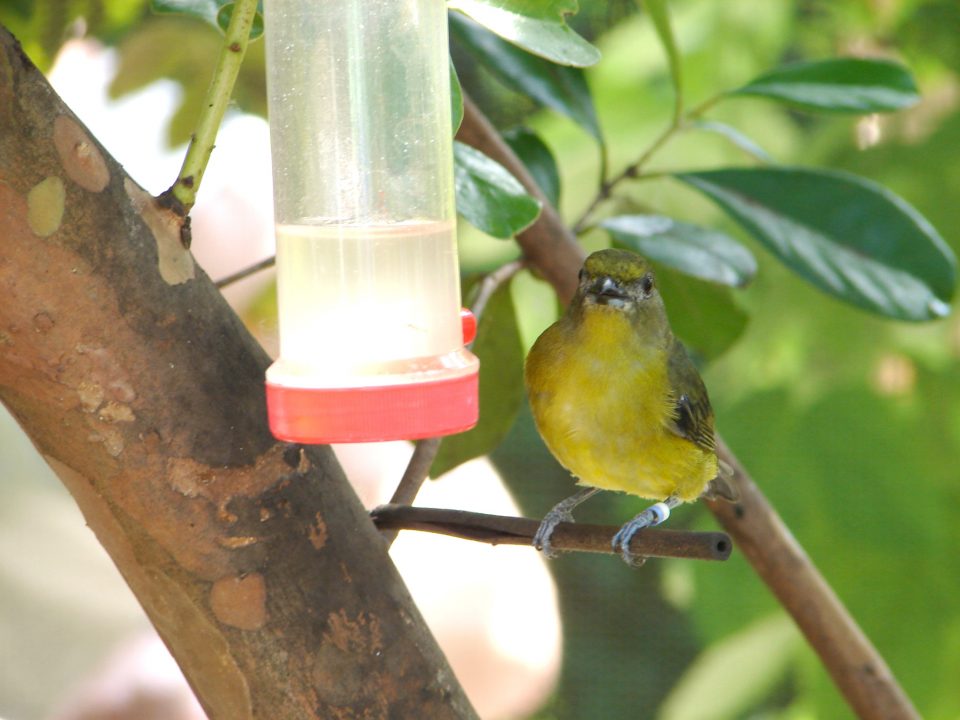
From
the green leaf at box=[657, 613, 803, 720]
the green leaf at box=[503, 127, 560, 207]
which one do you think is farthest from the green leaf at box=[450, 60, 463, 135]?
the green leaf at box=[657, 613, 803, 720]

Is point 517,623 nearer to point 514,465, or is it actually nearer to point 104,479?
point 514,465

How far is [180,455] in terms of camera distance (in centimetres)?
101

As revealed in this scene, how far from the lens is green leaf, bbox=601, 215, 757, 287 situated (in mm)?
1658

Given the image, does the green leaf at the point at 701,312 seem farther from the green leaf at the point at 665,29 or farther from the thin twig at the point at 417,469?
the thin twig at the point at 417,469

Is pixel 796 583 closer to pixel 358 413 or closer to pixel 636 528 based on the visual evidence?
pixel 636 528

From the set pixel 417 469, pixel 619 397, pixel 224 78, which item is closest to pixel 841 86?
pixel 619 397

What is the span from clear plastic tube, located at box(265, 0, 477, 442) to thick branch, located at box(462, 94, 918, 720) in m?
0.65

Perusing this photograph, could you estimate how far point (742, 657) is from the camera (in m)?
2.77

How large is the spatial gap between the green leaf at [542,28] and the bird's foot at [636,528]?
46 centimetres

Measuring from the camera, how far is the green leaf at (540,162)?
6.05 feet

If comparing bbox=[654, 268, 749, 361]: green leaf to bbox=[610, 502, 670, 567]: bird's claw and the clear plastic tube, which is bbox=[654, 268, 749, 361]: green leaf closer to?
bbox=[610, 502, 670, 567]: bird's claw

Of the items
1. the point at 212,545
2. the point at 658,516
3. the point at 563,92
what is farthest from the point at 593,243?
the point at 212,545

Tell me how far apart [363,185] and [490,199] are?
0.73 feet

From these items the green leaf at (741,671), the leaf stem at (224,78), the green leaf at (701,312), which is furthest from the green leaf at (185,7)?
the green leaf at (741,671)
